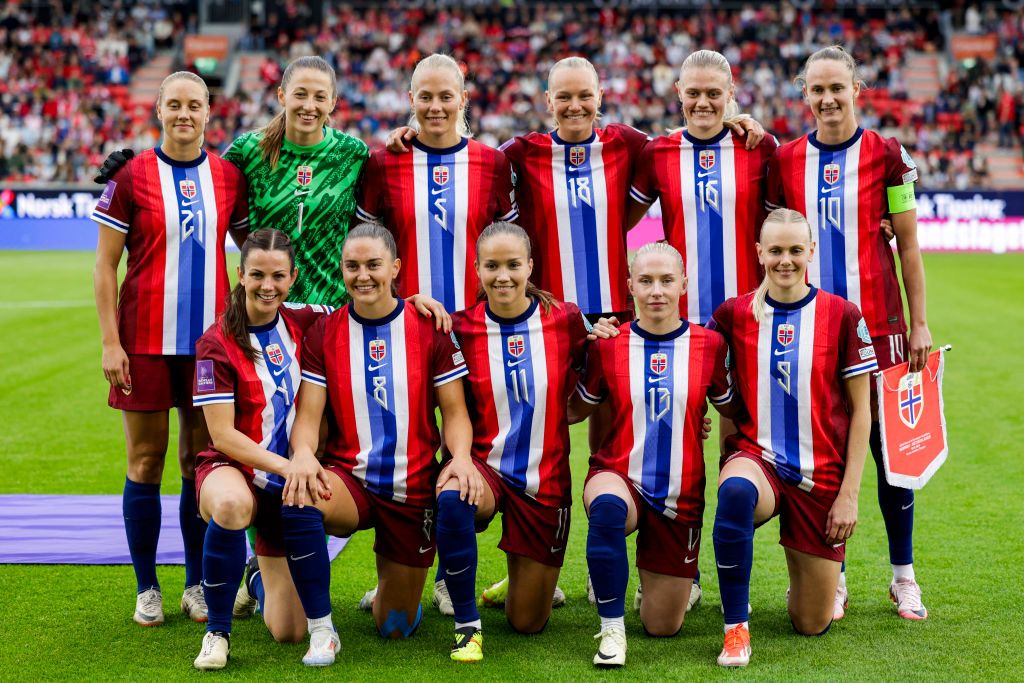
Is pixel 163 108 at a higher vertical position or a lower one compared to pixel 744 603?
higher

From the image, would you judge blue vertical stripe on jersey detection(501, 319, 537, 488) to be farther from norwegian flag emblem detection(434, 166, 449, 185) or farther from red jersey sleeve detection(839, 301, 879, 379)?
red jersey sleeve detection(839, 301, 879, 379)

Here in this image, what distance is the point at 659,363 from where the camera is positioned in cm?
393

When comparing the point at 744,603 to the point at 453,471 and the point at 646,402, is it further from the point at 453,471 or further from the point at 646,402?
the point at 453,471

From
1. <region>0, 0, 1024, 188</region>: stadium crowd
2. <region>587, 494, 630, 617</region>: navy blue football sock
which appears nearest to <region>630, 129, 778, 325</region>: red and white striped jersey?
<region>587, 494, 630, 617</region>: navy blue football sock

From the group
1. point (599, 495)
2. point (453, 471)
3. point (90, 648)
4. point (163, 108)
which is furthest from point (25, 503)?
point (599, 495)

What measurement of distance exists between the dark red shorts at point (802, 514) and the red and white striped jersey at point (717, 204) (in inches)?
30.9

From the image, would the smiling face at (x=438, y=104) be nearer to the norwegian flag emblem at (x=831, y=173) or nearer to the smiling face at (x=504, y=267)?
the smiling face at (x=504, y=267)

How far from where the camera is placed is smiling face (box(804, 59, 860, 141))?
412cm

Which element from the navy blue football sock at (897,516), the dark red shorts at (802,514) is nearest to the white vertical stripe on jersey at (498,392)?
the dark red shorts at (802,514)

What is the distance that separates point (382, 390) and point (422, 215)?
31.0 inches

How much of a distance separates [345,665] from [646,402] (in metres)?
1.28

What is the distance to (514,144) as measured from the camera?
4.52 meters

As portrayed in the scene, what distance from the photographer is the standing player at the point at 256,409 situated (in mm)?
3709

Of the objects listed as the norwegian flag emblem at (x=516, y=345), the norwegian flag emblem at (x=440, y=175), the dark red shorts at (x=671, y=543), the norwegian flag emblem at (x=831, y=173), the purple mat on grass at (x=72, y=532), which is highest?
the norwegian flag emblem at (x=440, y=175)
